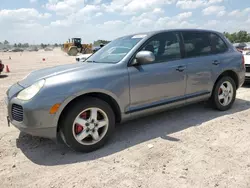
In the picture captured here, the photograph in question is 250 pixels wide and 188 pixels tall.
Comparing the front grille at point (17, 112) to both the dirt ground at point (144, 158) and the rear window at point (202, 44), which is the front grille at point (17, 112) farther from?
the rear window at point (202, 44)

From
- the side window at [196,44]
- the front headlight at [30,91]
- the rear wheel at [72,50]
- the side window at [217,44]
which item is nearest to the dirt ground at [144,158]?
the front headlight at [30,91]

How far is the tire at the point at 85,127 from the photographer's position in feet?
9.73

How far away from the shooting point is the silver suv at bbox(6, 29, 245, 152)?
9.52 feet

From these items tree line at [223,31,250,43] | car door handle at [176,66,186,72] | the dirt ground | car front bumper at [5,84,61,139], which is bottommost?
the dirt ground

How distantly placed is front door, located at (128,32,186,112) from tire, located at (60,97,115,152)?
1.38ft

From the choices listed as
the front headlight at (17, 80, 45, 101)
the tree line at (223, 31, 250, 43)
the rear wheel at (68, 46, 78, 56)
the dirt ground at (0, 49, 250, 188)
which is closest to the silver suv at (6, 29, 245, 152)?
the front headlight at (17, 80, 45, 101)

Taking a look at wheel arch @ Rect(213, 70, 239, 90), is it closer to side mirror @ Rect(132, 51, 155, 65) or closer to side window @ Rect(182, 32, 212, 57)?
side window @ Rect(182, 32, 212, 57)

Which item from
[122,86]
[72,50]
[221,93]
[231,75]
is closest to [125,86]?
[122,86]

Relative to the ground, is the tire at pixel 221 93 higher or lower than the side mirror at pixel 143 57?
lower

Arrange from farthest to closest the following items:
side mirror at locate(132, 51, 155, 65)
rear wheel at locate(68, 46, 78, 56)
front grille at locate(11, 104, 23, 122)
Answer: rear wheel at locate(68, 46, 78, 56)
side mirror at locate(132, 51, 155, 65)
front grille at locate(11, 104, 23, 122)

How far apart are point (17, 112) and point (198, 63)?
122 inches

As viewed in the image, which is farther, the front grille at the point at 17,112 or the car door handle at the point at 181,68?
the car door handle at the point at 181,68

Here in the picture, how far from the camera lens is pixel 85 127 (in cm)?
313

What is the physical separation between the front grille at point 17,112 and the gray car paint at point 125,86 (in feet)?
0.18
